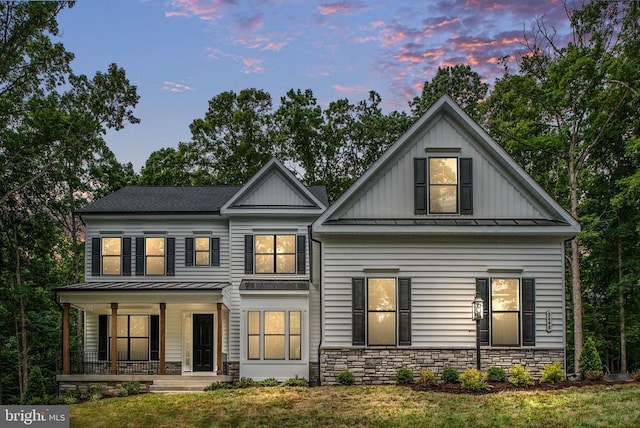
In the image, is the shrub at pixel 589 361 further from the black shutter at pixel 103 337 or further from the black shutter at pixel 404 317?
the black shutter at pixel 103 337

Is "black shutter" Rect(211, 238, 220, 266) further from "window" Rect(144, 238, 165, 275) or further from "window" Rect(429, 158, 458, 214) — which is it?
"window" Rect(429, 158, 458, 214)

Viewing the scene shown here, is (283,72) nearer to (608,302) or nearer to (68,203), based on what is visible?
(68,203)

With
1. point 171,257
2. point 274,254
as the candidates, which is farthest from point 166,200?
point 274,254

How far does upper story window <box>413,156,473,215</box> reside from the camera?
58.3 ft

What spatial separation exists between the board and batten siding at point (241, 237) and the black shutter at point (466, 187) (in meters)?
7.16

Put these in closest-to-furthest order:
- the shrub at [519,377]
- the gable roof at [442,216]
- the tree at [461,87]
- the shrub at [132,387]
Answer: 1. the shrub at [519,377]
2. the gable roof at [442,216]
3. the shrub at [132,387]
4. the tree at [461,87]

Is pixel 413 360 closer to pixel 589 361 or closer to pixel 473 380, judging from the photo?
pixel 473 380

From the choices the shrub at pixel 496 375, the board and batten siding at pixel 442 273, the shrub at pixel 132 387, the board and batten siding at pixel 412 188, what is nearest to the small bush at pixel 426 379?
the board and batten siding at pixel 442 273

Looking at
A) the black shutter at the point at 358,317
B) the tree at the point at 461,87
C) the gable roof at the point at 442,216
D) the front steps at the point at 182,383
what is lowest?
the front steps at the point at 182,383

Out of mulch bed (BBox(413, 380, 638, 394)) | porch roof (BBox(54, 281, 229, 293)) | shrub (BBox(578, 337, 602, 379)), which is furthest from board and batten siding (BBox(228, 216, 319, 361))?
shrub (BBox(578, 337, 602, 379))

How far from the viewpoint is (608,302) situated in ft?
96.7

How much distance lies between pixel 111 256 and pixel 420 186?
13399 mm

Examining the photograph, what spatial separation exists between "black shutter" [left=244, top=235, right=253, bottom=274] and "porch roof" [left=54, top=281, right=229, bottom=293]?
1.02 metres

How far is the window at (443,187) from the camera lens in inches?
704
